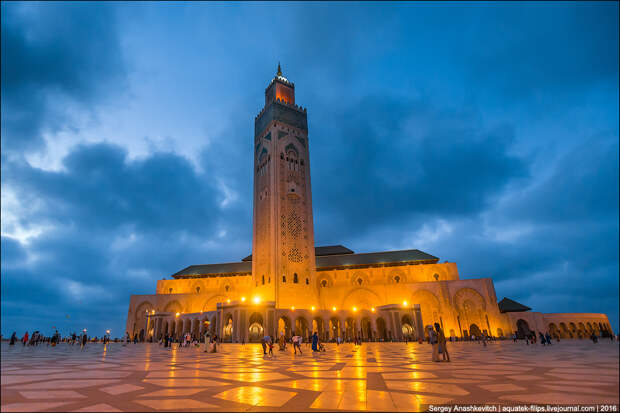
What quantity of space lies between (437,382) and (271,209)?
124 feet

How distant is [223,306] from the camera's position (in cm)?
3838

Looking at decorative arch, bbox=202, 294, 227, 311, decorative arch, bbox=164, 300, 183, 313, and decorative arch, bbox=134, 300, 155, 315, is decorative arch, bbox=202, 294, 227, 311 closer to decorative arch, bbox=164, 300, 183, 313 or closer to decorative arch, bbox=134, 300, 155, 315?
decorative arch, bbox=164, 300, 183, 313

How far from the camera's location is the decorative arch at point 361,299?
47.1 metres

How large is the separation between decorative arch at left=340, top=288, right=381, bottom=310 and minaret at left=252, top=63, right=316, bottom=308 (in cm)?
808

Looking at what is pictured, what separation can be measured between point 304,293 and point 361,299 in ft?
36.8

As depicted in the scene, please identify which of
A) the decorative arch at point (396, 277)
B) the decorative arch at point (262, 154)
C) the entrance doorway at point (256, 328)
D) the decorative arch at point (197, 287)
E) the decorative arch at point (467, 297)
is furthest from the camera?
the decorative arch at point (197, 287)

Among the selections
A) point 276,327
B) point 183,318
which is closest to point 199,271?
point 183,318

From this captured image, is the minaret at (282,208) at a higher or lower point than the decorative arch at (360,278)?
higher

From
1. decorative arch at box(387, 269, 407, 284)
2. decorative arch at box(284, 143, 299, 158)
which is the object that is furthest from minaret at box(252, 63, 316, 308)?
decorative arch at box(387, 269, 407, 284)

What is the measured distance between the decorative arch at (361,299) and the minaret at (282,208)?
8085mm

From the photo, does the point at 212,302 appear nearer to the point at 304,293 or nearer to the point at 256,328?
the point at 256,328

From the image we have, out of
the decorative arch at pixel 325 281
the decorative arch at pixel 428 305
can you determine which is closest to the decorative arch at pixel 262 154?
the decorative arch at pixel 325 281

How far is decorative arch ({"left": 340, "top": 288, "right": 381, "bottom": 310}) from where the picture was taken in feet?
155

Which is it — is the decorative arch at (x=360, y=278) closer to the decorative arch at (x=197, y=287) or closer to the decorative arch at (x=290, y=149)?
the decorative arch at (x=290, y=149)
